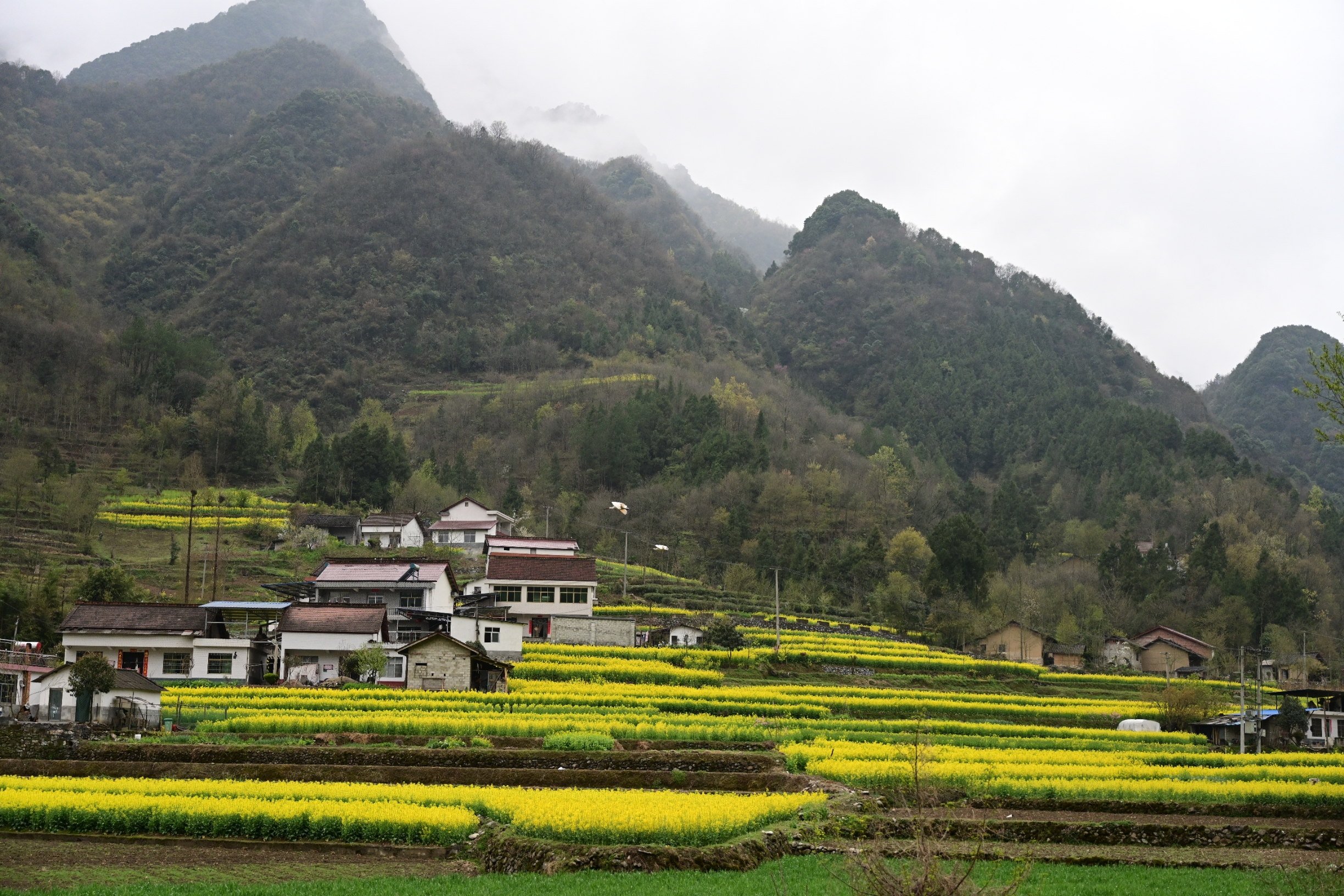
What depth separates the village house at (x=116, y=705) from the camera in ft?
91.2

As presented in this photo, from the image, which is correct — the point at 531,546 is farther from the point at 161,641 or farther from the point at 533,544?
the point at 161,641

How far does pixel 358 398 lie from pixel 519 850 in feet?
342

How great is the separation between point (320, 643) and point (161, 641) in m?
5.12

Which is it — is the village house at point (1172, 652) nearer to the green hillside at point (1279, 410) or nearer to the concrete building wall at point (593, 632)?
the concrete building wall at point (593, 632)

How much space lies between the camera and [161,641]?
124ft

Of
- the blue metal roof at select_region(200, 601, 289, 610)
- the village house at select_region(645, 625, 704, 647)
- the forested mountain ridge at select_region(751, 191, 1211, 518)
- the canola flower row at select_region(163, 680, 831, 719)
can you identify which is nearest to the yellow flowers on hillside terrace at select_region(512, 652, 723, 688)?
the canola flower row at select_region(163, 680, 831, 719)

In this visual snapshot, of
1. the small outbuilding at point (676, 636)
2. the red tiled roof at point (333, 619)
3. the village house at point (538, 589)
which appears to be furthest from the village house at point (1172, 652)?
the red tiled roof at point (333, 619)

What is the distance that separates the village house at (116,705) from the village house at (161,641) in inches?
278

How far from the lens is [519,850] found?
1666 cm

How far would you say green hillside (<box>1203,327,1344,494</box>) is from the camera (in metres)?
130

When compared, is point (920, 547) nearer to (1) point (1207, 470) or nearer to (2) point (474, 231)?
(1) point (1207, 470)

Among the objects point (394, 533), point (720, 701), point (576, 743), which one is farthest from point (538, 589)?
point (576, 743)

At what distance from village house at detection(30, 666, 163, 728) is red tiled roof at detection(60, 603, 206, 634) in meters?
7.12

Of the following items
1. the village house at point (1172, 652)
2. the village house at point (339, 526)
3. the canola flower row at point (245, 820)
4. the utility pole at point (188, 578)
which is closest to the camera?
the canola flower row at point (245, 820)
